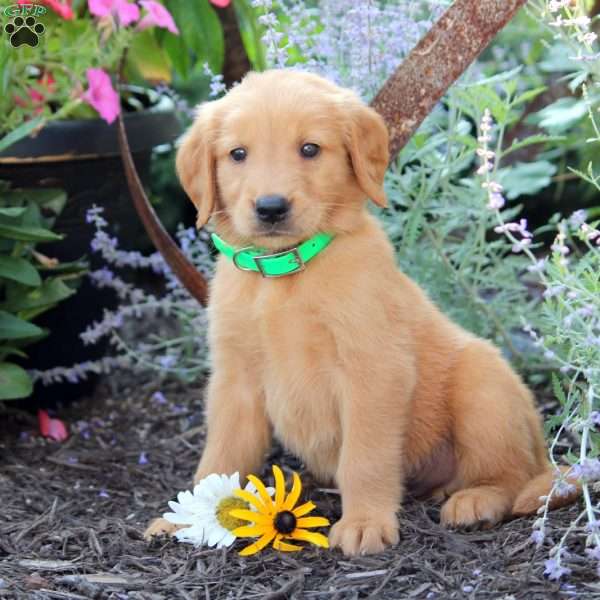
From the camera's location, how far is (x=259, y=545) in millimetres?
3148

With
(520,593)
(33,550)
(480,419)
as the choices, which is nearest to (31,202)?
(33,550)

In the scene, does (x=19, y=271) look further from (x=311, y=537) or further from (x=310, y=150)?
(x=311, y=537)

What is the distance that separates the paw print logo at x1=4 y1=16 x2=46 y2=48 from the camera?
13.9 ft

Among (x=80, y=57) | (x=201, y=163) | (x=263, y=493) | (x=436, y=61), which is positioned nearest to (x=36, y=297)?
(x=80, y=57)

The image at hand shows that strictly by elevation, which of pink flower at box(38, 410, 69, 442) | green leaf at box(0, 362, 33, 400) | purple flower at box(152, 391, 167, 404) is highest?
green leaf at box(0, 362, 33, 400)

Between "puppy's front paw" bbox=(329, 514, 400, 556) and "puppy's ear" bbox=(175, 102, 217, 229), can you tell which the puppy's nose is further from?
"puppy's front paw" bbox=(329, 514, 400, 556)

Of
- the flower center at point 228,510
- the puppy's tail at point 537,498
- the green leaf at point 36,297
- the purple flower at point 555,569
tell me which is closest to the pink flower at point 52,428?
the green leaf at point 36,297

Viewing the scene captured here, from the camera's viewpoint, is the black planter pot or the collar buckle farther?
the black planter pot

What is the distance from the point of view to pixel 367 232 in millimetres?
3324

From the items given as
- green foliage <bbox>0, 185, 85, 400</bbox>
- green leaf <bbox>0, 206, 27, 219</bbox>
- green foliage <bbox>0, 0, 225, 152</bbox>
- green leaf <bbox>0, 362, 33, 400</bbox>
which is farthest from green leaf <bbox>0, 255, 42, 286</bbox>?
green foliage <bbox>0, 0, 225, 152</bbox>

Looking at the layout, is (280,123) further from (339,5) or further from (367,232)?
(339,5)

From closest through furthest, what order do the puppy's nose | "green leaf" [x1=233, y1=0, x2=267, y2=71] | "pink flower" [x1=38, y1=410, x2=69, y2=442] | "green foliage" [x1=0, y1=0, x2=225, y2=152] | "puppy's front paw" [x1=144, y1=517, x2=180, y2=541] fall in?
the puppy's nose < "puppy's front paw" [x1=144, y1=517, x2=180, y2=541] < "green foliage" [x1=0, y1=0, x2=225, y2=152] < "pink flower" [x1=38, y1=410, x2=69, y2=442] < "green leaf" [x1=233, y1=0, x2=267, y2=71]

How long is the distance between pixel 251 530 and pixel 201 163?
1.13 meters

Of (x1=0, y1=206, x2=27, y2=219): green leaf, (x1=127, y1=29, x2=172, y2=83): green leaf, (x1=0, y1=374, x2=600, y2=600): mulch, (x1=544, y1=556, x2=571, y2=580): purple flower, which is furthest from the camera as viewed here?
(x1=127, y1=29, x2=172, y2=83): green leaf
